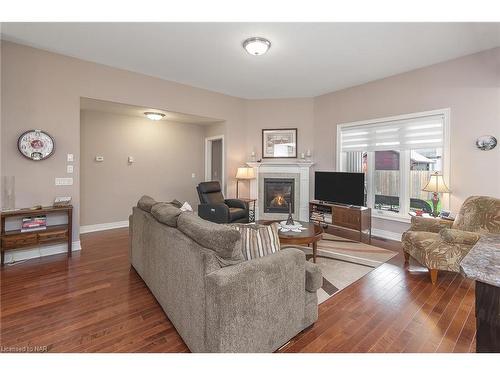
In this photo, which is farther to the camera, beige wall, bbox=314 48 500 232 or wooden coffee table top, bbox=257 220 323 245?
beige wall, bbox=314 48 500 232

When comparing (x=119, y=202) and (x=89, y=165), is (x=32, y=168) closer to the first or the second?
(x=89, y=165)

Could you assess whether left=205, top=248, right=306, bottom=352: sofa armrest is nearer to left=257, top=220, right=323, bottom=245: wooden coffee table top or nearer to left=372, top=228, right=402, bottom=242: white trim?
left=257, top=220, right=323, bottom=245: wooden coffee table top

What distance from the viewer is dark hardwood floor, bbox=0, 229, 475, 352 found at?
1.75 m

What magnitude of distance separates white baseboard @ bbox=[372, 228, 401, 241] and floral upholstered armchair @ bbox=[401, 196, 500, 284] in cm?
123

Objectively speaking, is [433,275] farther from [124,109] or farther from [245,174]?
[124,109]

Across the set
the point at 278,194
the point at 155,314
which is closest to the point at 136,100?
the point at 278,194

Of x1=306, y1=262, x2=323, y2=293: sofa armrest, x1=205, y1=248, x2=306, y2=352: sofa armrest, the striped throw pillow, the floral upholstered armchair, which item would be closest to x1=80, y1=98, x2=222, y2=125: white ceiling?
the striped throw pillow

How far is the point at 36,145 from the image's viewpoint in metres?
3.41

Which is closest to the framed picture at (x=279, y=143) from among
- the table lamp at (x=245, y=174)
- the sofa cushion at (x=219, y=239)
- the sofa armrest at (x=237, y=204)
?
the table lamp at (x=245, y=174)

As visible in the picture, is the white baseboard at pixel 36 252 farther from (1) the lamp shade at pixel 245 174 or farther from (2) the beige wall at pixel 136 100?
(1) the lamp shade at pixel 245 174

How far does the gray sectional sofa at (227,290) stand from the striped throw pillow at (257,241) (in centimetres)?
11

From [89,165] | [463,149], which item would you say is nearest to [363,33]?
[463,149]

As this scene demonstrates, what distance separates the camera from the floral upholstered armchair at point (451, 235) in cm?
260
